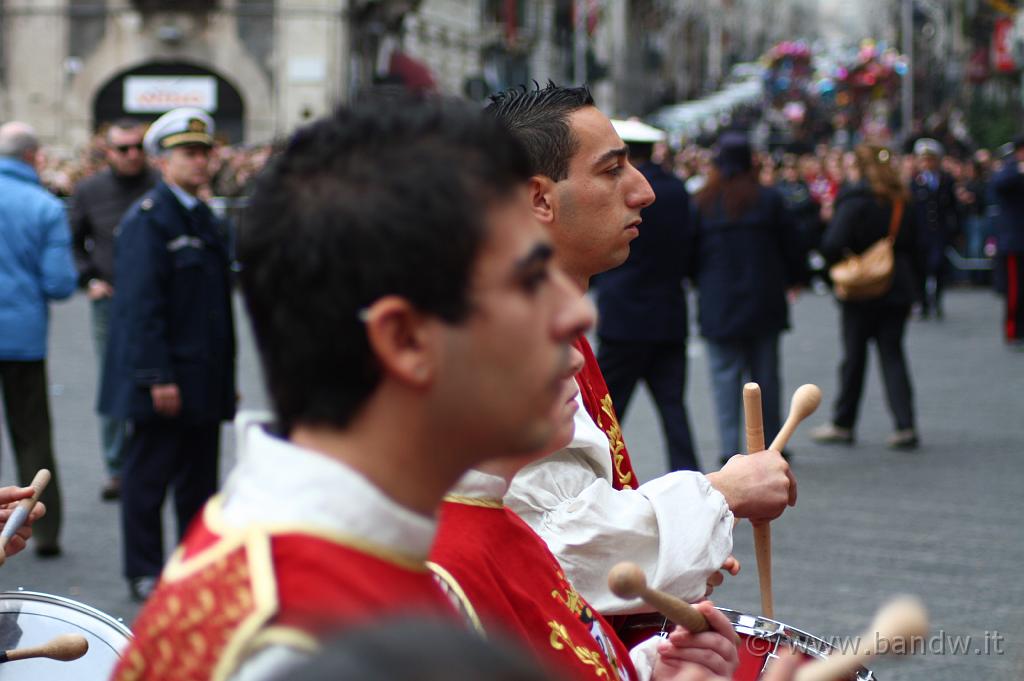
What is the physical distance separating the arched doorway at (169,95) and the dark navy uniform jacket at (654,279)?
77.8 ft

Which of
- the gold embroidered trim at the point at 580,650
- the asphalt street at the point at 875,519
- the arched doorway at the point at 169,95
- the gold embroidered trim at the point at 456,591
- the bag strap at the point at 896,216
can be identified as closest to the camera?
the gold embroidered trim at the point at 456,591

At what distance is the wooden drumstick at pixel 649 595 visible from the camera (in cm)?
144

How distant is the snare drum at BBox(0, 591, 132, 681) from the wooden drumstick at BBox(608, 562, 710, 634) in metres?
1.00

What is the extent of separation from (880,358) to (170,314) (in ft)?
15.1

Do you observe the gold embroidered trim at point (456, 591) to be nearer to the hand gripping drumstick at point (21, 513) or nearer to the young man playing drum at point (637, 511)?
the young man playing drum at point (637, 511)

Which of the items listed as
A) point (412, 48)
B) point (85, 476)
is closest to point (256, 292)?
point (85, 476)

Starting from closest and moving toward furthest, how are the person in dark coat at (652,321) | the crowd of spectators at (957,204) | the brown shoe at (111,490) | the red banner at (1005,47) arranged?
the person in dark coat at (652,321) → the brown shoe at (111,490) → the crowd of spectators at (957,204) → the red banner at (1005,47)

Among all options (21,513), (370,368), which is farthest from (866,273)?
(370,368)

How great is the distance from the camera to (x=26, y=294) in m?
6.42

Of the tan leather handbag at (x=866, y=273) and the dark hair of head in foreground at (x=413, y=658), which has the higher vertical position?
the dark hair of head in foreground at (x=413, y=658)

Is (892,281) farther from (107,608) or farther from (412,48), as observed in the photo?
(412,48)

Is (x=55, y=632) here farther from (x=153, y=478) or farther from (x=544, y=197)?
(x=153, y=478)

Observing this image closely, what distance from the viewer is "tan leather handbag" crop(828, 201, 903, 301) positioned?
862cm

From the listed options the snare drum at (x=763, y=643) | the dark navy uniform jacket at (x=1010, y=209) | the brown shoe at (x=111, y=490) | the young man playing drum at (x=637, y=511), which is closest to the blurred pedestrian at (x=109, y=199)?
the brown shoe at (x=111, y=490)
